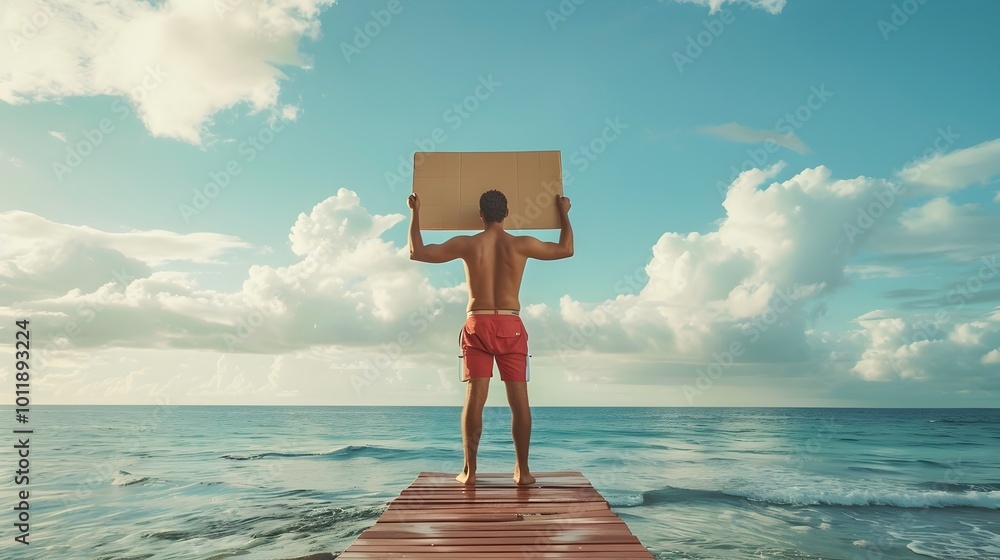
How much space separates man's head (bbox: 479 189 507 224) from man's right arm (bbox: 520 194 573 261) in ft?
1.01

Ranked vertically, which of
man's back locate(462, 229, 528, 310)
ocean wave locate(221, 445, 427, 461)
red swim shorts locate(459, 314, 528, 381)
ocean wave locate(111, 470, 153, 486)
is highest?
man's back locate(462, 229, 528, 310)

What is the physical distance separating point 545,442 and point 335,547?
2283 centimetres

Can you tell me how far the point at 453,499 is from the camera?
4559 millimetres

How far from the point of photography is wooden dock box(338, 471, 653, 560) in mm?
3168

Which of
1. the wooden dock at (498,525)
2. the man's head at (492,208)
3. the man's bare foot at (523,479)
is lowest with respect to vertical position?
the wooden dock at (498,525)

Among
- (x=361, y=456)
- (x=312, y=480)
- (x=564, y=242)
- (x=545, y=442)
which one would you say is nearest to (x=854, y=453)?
(x=545, y=442)

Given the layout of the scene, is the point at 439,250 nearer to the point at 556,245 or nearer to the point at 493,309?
the point at 493,309

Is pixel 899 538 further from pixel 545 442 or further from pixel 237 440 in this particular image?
pixel 237 440

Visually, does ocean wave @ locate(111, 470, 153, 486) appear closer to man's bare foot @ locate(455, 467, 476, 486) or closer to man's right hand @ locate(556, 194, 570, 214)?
man's bare foot @ locate(455, 467, 476, 486)

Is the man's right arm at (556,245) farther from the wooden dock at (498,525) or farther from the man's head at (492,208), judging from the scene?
the wooden dock at (498,525)

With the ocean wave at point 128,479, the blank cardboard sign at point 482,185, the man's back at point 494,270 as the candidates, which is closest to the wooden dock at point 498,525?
the man's back at point 494,270

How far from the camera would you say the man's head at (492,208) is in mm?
5395

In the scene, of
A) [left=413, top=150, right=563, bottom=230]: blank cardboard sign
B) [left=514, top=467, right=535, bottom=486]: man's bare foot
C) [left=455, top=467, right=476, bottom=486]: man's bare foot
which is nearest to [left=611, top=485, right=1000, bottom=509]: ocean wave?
[left=514, top=467, right=535, bottom=486]: man's bare foot

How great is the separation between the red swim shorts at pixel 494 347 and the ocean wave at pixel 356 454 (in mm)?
22582
